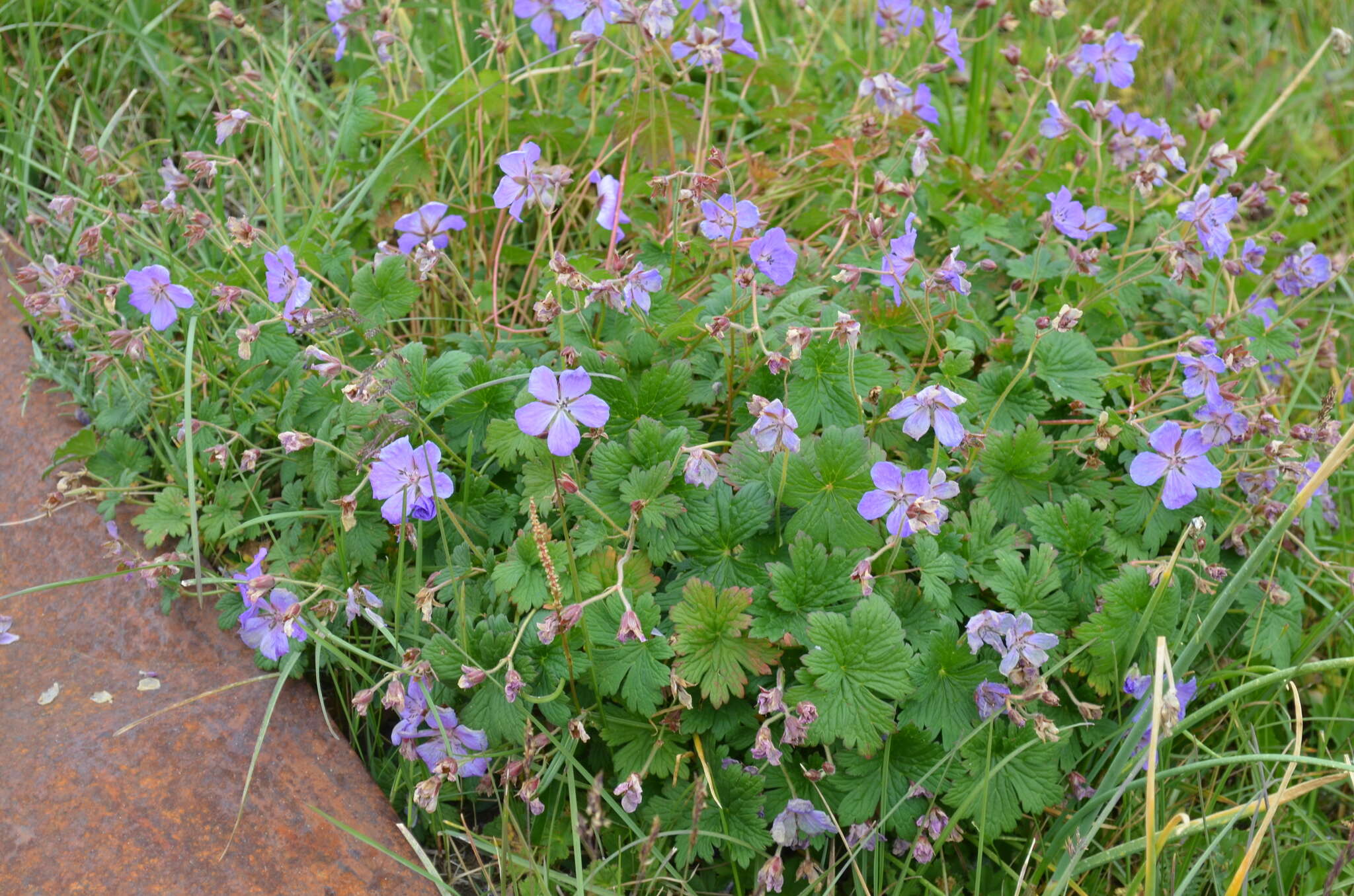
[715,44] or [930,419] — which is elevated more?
[715,44]

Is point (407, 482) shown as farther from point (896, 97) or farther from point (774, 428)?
point (896, 97)

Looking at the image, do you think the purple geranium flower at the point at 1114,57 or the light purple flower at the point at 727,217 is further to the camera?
the purple geranium flower at the point at 1114,57

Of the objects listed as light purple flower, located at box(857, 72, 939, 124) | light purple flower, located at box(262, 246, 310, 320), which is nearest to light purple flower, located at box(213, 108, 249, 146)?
light purple flower, located at box(262, 246, 310, 320)

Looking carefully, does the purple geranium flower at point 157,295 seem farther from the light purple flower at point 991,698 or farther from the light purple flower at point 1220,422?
the light purple flower at point 1220,422

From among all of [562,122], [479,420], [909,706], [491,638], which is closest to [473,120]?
[562,122]

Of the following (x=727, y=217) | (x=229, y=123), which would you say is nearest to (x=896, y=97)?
(x=727, y=217)

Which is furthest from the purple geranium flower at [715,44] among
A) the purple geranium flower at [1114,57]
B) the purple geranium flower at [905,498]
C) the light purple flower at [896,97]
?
the purple geranium flower at [905,498]

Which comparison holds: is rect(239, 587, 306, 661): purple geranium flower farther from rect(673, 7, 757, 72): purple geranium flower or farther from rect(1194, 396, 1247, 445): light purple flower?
rect(1194, 396, 1247, 445): light purple flower
